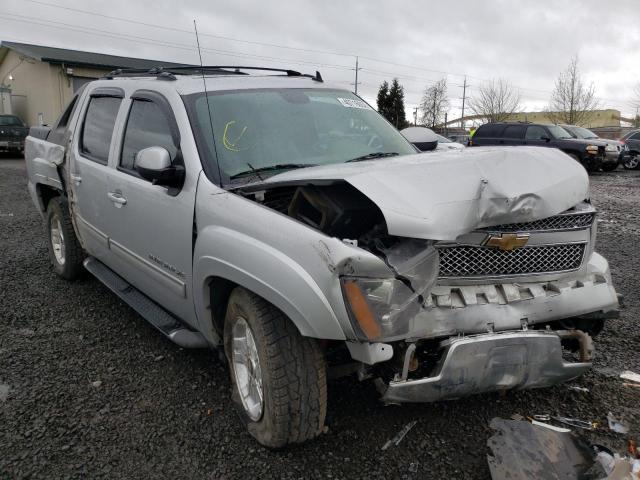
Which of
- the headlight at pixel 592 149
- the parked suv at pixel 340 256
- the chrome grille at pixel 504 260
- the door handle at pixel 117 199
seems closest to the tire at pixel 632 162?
the headlight at pixel 592 149

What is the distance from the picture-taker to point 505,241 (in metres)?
2.41

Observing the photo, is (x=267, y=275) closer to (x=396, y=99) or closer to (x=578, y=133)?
(x=578, y=133)

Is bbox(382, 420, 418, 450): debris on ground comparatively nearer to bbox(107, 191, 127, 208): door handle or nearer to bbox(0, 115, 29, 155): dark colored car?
bbox(107, 191, 127, 208): door handle

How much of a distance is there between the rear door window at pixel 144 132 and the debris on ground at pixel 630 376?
3013 millimetres

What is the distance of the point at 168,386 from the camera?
10.5ft

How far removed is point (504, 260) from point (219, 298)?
144 cm

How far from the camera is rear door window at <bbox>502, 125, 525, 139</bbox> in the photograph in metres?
17.8

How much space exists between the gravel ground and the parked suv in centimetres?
25

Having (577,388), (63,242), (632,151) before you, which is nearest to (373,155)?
(577,388)

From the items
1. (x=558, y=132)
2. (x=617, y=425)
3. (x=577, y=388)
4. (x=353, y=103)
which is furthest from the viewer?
(x=558, y=132)

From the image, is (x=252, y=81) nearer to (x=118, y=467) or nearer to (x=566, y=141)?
(x=118, y=467)

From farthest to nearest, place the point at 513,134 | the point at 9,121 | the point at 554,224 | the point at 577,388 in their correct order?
the point at 9,121 < the point at 513,134 < the point at 577,388 < the point at 554,224

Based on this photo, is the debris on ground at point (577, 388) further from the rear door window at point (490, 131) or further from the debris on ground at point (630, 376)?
the rear door window at point (490, 131)

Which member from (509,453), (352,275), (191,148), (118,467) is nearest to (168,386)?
(118,467)
